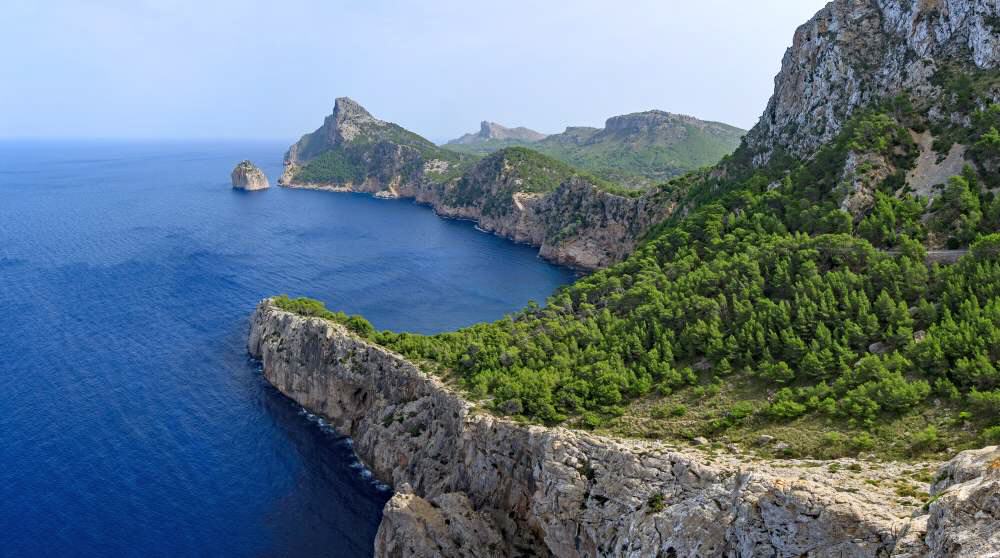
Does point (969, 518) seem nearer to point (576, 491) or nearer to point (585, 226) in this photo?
point (576, 491)

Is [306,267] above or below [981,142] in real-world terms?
below

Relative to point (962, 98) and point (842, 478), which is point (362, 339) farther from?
point (962, 98)

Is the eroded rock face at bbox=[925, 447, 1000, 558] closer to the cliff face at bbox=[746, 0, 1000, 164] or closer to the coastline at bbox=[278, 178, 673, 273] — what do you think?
the cliff face at bbox=[746, 0, 1000, 164]

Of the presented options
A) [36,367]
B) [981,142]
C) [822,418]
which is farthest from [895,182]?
[36,367]

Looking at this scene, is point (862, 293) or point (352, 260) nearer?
point (862, 293)

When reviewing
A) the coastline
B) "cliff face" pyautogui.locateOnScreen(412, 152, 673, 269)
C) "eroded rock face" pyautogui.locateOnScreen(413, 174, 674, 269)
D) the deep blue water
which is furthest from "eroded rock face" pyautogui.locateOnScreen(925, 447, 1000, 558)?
the coastline
